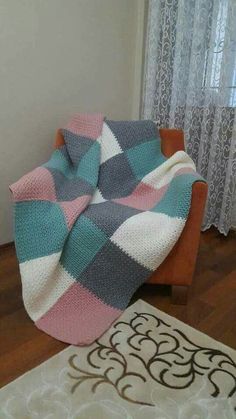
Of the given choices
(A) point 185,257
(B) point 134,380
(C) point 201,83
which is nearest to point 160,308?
(A) point 185,257

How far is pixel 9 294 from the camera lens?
4.83 ft

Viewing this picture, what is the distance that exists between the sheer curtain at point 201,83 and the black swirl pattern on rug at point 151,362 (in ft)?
3.54

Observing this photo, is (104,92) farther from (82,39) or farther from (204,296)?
(204,296)

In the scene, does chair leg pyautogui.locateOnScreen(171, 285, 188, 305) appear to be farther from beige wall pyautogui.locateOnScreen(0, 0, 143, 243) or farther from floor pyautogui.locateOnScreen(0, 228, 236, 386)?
beige wall pyautogui.locateOnScreen(0, 0, 143, 243)

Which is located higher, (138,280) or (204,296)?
(138,280)

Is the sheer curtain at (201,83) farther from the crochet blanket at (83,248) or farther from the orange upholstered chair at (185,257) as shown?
the orange upholstered chair at (185,257)

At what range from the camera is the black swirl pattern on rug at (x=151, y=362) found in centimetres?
103

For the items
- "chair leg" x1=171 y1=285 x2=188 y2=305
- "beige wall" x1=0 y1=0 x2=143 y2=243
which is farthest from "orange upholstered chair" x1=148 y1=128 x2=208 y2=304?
"beige wall" x1=0 y1=0 x2=143 y2=243

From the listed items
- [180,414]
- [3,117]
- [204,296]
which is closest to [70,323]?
[180,414]

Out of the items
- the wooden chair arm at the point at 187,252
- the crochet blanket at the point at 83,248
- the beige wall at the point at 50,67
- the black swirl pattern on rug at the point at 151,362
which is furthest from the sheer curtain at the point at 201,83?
the black swirl pattern on rug at the point at 151,362

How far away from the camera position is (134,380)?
1.04 meters

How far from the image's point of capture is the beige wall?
1.69 meters

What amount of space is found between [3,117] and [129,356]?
1.33 metres

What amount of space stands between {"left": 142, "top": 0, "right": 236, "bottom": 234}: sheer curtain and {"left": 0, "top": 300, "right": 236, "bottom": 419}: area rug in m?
1.10
